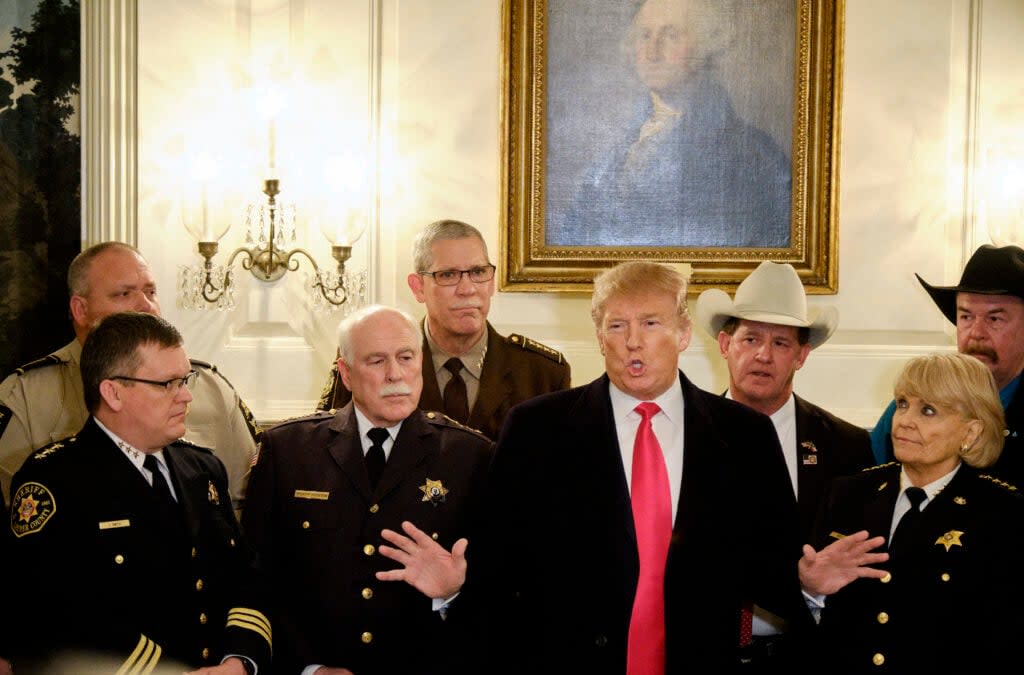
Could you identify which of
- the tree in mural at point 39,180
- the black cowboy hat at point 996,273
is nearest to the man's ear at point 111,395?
the tree in mural at point 39,180

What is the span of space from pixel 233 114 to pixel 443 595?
2.78 metres

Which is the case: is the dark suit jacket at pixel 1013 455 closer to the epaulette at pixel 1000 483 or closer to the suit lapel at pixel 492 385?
the epaulette at pixel 1000 483

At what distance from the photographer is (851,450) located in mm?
3373

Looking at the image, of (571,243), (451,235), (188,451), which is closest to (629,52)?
(571,243)

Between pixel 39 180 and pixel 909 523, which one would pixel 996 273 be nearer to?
pixel 909 523

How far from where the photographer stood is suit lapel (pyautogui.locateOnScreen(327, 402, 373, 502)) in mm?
2828

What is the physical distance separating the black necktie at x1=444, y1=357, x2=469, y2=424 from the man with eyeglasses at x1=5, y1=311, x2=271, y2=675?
3.04ft

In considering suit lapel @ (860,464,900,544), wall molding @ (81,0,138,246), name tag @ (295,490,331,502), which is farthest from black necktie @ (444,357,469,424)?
wall molding @ (81,0,138,246)

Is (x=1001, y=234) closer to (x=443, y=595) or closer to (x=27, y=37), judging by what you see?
(x=443, y=595)

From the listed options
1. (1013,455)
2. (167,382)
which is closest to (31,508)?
(167,382)

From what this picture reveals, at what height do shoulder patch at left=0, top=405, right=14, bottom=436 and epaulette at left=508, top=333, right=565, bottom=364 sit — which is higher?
epaulette at left=508, top=333, right=565, bottom=364

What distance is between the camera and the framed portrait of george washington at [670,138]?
4.77m

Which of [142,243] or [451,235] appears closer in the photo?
[451,235]

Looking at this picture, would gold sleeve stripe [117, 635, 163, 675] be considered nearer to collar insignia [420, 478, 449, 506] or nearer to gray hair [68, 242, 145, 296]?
collar insignia [420, 478, 449, 506]
